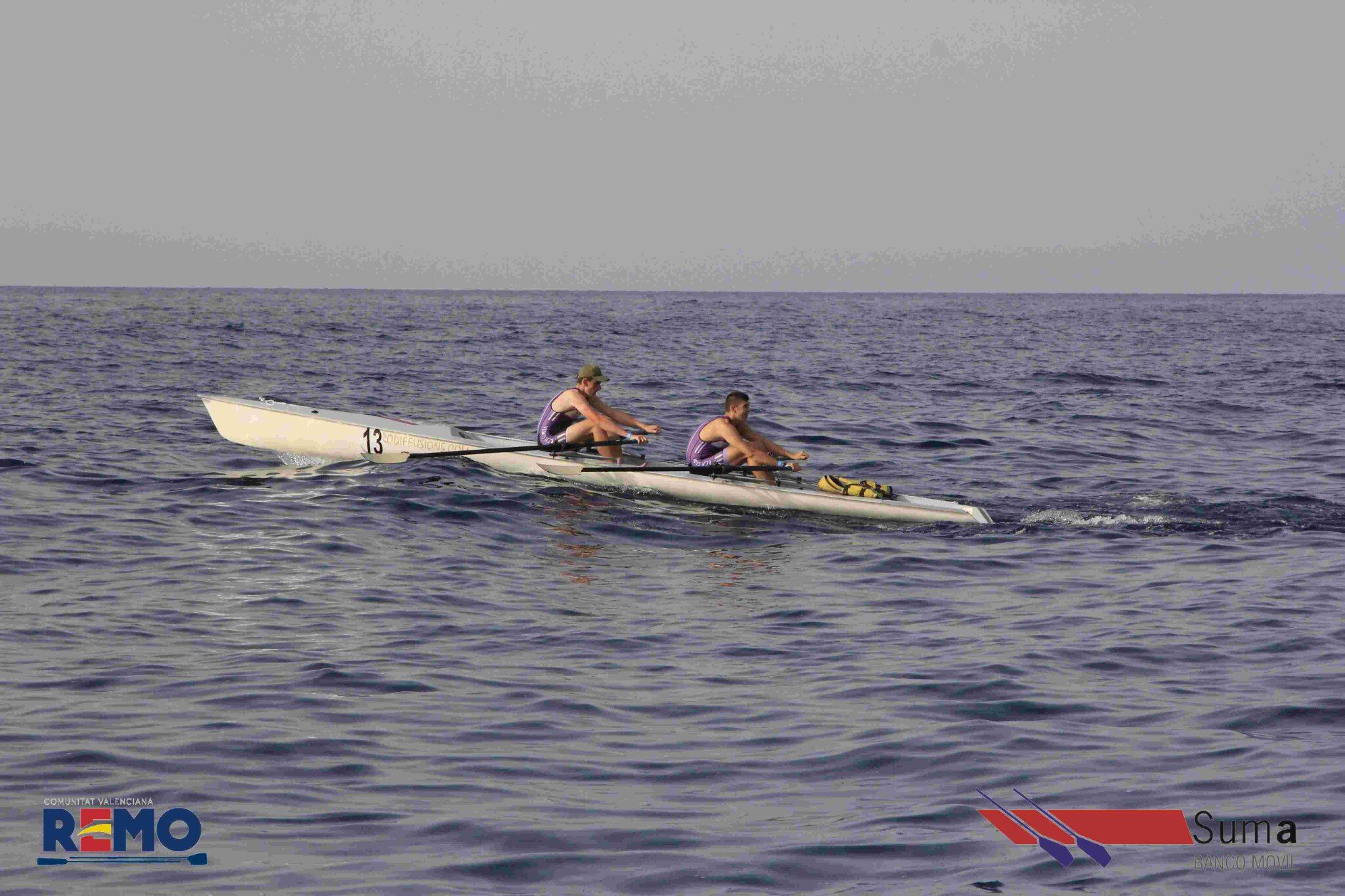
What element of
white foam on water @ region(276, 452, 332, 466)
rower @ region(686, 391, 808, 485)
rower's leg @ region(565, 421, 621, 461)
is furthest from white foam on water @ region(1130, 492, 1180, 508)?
white foam on water @ region(276, 452, 332, 466)

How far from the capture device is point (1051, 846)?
570 cm

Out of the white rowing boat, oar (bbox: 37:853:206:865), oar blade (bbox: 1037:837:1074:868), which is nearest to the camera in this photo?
oar (bbox: 37:853:206:865)

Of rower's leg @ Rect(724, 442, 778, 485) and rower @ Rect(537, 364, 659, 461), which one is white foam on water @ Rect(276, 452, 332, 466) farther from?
rower's leg @ Rect(724, 442, 778, 485)

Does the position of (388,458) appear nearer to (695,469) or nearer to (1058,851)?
(695,469)

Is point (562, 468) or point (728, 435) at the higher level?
point (728, 435)

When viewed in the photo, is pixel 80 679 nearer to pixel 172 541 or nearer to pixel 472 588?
pixel 472 588

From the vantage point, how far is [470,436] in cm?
1784

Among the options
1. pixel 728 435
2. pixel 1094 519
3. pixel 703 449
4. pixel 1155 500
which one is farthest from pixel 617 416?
pixel 1155 500

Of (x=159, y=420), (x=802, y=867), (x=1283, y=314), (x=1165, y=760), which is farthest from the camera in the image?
(x=1283, y=314)

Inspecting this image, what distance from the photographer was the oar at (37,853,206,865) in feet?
17.7

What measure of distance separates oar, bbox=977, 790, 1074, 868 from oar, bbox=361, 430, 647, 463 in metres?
10.6

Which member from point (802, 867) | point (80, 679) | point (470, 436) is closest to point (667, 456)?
point (470, 436)

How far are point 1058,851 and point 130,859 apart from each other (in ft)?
12.1

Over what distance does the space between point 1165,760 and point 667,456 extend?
13.4 m
